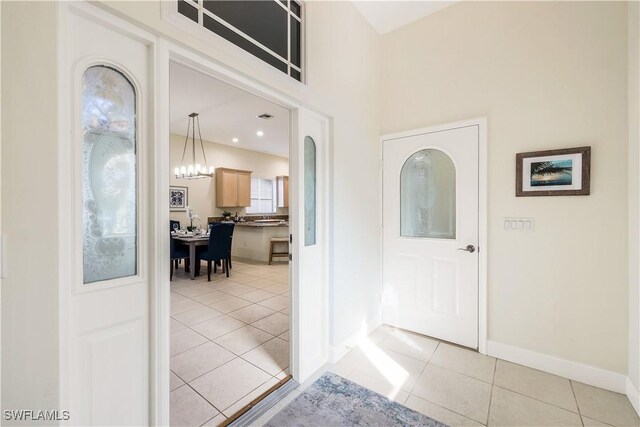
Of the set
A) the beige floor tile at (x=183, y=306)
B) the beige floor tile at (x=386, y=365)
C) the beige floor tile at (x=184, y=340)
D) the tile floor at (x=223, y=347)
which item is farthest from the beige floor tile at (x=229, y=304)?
the beige floor tile at (x=386, y=365)

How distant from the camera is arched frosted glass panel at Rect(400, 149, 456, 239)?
108 inches

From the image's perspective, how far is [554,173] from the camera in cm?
222

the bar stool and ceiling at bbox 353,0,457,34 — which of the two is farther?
the bar stool

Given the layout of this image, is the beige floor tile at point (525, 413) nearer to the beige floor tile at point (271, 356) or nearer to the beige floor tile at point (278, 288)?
the beige floor tile at point (271, 356)

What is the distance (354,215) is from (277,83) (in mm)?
1412

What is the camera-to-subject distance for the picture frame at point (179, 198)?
661 cm

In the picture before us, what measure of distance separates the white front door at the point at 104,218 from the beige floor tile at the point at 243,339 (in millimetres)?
1318

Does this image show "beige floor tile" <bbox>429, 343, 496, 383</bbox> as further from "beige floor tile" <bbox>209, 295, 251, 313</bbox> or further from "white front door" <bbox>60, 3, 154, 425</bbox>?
"beige floor tile" <bbox>209, 295, 251, 313</bbox>

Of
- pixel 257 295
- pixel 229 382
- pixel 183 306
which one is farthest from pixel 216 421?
pixel 257 295

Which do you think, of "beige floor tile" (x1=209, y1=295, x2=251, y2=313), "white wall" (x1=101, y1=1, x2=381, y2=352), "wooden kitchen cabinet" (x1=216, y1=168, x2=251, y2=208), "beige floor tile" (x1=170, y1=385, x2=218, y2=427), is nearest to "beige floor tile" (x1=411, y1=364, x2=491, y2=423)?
"white wall" (x1=101, y1=1, x2=381, y2=352)

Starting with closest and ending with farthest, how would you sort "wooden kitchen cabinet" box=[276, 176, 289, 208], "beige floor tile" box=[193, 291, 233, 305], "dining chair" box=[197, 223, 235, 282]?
"beige floor tile" box=[193, 291, 233, 305] → "dining chair" box=[197, 223, 235, 282] → "wooden kitchen cabinet" box=[276, 176, 289, 208]

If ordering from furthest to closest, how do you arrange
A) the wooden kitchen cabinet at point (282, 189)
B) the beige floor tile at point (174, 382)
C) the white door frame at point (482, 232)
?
the wooden kitchen cabinet at point (282, 189), the white door frame at point (482, 232), the beige floor tile at point (174, 382)

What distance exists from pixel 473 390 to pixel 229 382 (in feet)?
6.17

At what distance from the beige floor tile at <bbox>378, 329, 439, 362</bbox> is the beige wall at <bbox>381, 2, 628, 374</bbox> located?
60 centimetres
